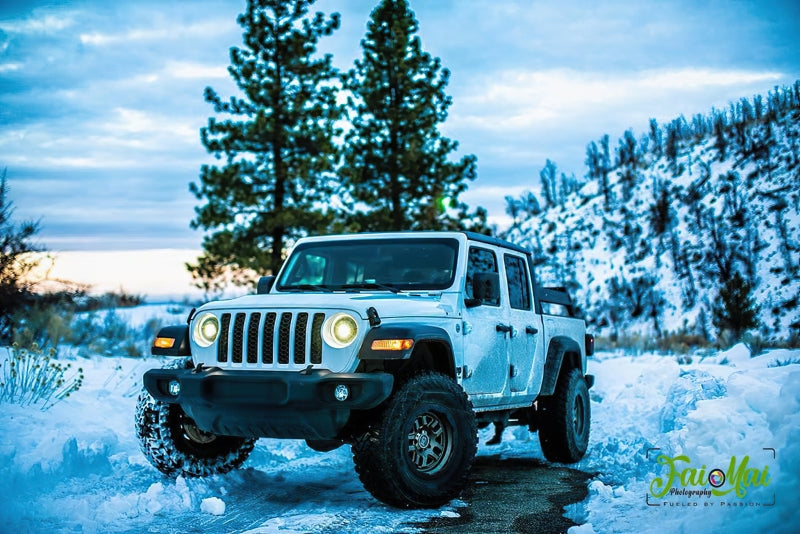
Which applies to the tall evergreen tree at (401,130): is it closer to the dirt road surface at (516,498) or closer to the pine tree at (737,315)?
the pine tree at (737,315)

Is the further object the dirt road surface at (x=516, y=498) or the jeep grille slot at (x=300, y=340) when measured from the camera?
the jeep grille slot at (x=300, y=340)

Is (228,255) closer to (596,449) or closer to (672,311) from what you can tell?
(596,449)

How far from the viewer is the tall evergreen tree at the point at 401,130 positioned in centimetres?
3050

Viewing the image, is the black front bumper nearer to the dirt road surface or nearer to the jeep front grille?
the jeep front grille

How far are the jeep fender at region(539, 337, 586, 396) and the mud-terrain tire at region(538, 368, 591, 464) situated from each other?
0.40 ft

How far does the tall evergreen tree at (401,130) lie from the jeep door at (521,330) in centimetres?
2163

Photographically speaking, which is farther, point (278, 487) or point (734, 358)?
point (734, 358)

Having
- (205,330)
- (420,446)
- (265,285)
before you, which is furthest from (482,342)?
(205,330)

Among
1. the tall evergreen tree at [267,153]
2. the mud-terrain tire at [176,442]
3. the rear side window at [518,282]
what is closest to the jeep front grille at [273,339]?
the mud-terrain tire at [176,442]

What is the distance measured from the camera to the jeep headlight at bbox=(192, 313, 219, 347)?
6.24 meters

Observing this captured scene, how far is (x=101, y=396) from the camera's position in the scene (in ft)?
31.2

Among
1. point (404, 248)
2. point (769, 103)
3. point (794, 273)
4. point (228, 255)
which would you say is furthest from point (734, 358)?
point (769, 103)

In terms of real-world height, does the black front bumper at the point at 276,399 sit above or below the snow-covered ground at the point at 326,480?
above

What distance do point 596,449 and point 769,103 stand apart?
4804cm
